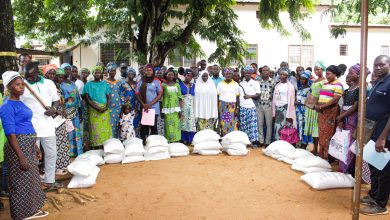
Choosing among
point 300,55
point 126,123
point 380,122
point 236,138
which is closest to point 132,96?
point 126,123

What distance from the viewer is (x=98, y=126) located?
6523 millimetres

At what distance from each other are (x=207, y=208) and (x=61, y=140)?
2.75 metres

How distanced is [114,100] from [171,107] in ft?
3.81

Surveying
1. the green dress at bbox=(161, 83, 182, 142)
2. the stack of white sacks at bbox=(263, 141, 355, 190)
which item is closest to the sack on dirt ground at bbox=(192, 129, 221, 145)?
the green dress at bbox=(161, 83, 182, 142)

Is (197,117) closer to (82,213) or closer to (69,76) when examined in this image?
(69,76)

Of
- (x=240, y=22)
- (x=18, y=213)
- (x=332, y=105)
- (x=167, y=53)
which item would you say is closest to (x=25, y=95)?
(x=18, y=213)

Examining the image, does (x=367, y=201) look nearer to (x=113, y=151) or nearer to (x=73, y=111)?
(x=113, y=151)

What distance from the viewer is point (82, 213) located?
4000mm

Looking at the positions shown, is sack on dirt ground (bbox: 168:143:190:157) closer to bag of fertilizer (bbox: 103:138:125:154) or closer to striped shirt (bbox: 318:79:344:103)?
bag of fertilizer (bbox: 103:138:125:154)

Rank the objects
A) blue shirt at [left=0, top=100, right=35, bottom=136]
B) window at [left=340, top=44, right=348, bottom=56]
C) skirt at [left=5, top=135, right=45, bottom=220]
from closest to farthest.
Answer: blue shirt at [left=0, top=100, right=35, bottom=136], skirt at [left=5, top=135, right=45, bottom=220], window at [left=340, top=44, right=348, bottom=56]

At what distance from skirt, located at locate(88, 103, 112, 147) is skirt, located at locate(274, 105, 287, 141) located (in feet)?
11.3

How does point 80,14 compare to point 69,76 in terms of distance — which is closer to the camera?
point 69,76

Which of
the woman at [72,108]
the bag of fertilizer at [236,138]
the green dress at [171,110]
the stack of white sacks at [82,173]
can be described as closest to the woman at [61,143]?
the woman at [72,108]

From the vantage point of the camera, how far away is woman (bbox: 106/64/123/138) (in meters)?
6.82
